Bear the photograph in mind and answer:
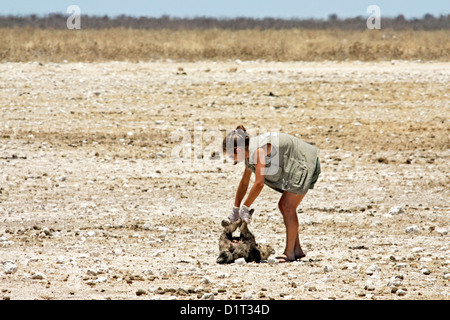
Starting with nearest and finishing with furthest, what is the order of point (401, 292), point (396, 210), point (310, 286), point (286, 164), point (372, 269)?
1. point (401, 292)
2. point (310, 286)
3. point (372, 269)
4. point (286, 164)
5. point (396, 210)

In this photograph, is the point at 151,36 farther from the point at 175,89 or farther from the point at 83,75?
the point at 175,89

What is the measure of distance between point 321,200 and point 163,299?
483cm

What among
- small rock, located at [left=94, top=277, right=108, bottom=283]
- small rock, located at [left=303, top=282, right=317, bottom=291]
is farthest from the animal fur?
small rock, located at [left=94, top=277, right=108, bottom=283]

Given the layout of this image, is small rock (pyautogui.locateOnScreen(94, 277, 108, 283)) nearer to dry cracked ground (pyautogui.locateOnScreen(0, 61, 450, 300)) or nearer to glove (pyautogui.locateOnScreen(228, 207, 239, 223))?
dry cracked ground (pyautogui.locateOnScreen(0, 61, 450, 300))

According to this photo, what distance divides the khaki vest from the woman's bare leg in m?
0.12

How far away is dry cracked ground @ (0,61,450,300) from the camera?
7215mm

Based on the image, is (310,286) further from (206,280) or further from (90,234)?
(90,234)

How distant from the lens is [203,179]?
40.6 ft

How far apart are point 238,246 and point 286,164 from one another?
2.80 ft

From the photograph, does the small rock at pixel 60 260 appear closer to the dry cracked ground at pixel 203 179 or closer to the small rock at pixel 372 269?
the dry cracked ground at pixel 203 179

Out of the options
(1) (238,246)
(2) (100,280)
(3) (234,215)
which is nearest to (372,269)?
(1) (238,246)

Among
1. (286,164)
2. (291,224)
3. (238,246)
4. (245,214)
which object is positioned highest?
(286,164)

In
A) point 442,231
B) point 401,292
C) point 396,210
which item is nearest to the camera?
point 401,292

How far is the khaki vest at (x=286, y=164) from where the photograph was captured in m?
7.74
